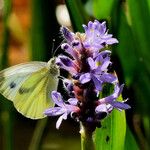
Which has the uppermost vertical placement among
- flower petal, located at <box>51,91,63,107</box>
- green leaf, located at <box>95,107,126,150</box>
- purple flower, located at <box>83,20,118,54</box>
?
purple flower, located at <box>83,20,118,54</box>

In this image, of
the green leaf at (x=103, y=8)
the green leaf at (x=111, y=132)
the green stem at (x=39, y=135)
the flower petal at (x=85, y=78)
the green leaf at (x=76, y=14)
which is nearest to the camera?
the flower petal at (x=85, y=78)

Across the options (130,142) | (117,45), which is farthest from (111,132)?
(117,45)

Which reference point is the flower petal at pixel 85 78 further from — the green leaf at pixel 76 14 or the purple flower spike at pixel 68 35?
the green leaf at pixel 76 14

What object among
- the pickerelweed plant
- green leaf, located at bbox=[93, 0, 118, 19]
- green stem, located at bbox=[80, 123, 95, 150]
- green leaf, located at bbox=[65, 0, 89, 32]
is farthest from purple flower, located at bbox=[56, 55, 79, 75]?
green leaf, located at bbox=[93, 0, 118, 19]

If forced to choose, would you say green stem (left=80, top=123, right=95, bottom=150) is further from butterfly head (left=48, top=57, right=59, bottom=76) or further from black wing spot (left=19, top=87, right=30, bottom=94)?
black wing spot (left=19, top=87, right=30, bottom=94)

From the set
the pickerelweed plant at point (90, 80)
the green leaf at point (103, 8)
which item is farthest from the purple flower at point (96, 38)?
the green leaf at point (103, 8)

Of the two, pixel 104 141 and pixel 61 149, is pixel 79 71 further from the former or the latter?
pixel 61 149

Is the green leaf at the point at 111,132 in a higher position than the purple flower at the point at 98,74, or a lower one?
lower
